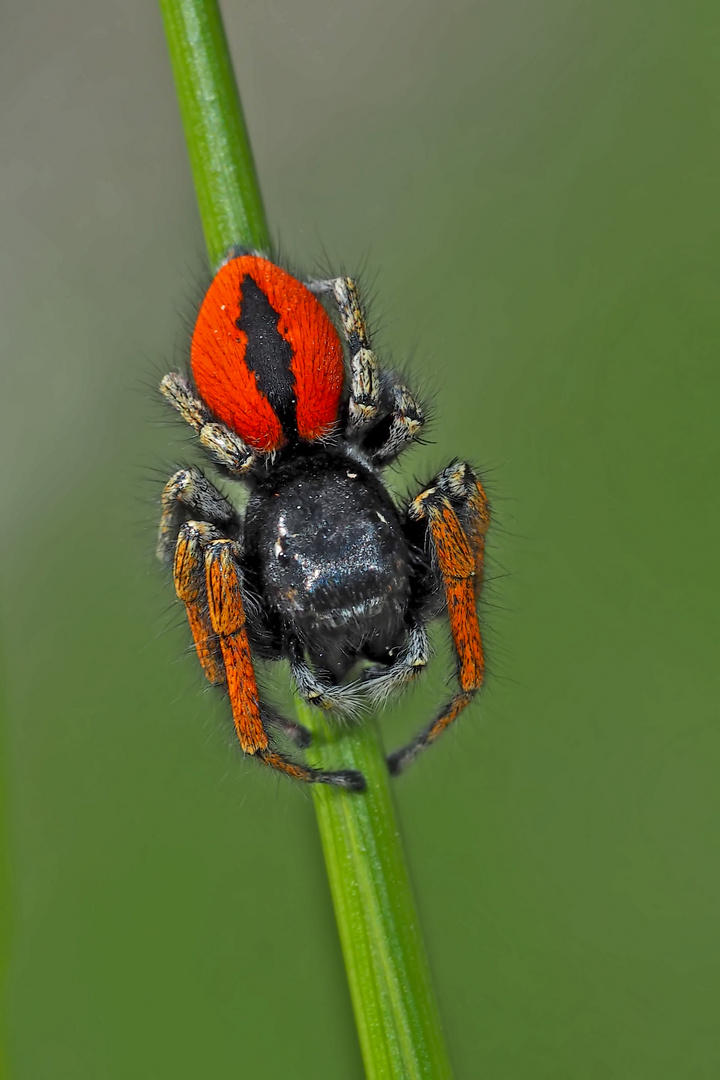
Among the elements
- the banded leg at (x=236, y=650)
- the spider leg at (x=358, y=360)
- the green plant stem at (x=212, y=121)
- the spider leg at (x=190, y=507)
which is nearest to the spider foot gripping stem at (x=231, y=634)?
the banded leg at (x=236, y=650)

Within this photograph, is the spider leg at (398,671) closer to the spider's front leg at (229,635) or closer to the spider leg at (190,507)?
the spider's front leg at (229,635)

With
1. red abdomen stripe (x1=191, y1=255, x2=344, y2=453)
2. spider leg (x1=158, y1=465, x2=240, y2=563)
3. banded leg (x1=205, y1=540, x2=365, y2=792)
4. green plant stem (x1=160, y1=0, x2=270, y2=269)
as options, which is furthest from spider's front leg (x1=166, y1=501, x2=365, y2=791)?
green plant stem (x1=160, y1=0, x2=270, y2=269)

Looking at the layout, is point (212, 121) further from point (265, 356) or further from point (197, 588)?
point (197, 588)

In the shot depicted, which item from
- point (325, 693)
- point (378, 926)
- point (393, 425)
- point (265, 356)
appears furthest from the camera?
point (393, 425)

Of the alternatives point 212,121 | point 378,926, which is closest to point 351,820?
point 378,926

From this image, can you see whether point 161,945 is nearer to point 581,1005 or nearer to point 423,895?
point 423,895

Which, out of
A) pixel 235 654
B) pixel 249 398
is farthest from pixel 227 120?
pixel 235 654
